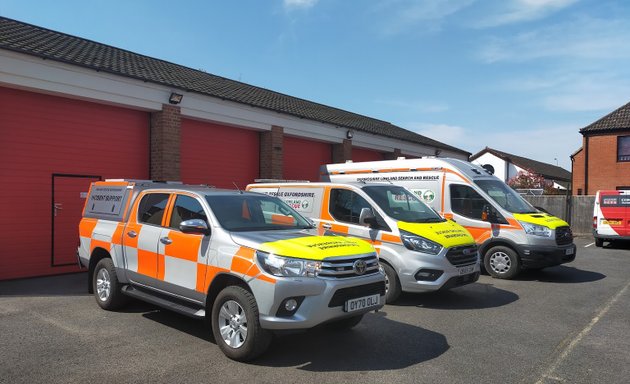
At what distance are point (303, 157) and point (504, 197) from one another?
7.48 meters

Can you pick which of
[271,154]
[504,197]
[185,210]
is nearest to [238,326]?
[185,210]

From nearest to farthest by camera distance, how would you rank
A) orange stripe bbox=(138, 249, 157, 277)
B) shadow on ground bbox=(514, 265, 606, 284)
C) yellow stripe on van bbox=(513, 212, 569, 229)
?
orange stripe bbox=(138, 249, 157, 277) → yellow stripe on van bbox=(513, 212, 569, 229) → shadow on ground bbox=(514, 265, 606, 284)

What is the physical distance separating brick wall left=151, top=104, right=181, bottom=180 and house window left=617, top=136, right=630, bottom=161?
25.4 meters

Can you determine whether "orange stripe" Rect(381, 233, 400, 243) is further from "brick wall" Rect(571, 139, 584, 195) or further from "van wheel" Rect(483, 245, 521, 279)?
"brick wall" Rect(571, 139, 584, 195)

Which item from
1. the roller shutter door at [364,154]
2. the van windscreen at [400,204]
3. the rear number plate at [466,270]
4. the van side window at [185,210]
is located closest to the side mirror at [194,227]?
the van side window at [185,210]

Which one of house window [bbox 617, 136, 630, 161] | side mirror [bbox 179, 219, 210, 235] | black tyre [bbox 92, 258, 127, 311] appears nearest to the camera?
side mirror [bbox 179, 219, 210, 235]

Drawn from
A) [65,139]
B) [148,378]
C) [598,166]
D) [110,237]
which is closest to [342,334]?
[148,378]

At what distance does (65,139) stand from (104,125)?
935 millimetres

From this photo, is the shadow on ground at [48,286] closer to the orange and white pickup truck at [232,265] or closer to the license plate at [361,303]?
the orange and white pickup truck at [232,265]

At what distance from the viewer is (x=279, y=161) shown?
1427 centimetres

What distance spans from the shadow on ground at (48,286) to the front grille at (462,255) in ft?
19.2

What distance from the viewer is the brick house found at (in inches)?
1039

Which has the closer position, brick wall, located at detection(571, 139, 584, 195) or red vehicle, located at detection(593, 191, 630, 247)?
red vehicle, located at detection(593, 191, 630, 247)

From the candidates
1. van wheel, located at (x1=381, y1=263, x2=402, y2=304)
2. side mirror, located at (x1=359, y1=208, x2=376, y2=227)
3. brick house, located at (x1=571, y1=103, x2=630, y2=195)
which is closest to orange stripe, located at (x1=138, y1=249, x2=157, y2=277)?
side mirror, located at (x1=359, y1=208, x2=376, y2=227)
